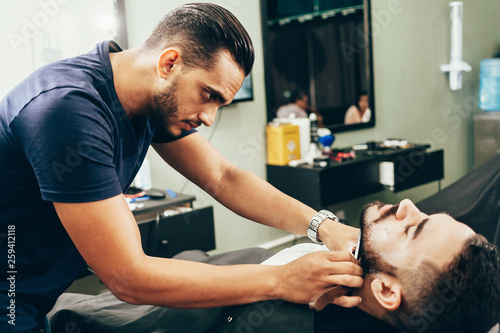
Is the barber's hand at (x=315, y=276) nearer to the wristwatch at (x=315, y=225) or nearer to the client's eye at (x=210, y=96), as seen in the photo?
the wristwatch at (x=315, y=225)

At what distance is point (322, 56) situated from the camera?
10.4 feet

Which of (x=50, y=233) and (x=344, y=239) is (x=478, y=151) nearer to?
(x=344, y=239)

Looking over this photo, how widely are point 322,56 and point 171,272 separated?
8.00 feet

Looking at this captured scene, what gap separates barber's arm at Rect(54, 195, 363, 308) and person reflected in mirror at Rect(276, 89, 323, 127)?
6.46 feet

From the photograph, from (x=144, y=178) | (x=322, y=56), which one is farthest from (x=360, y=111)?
(x=144, y=178)

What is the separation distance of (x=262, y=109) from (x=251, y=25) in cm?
49

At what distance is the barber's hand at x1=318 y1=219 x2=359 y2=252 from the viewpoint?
131 cm

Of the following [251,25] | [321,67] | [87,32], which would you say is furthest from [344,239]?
[321,67]

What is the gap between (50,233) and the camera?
110 centimetres

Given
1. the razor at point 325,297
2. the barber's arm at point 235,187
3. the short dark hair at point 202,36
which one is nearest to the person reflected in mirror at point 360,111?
the barber's arm at point 235,187

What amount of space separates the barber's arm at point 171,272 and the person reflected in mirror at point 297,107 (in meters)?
1.97

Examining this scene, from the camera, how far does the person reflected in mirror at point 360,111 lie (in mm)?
3367

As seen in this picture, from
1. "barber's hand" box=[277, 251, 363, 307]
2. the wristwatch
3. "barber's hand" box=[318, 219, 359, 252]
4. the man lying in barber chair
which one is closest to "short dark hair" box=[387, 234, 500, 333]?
the man lying in barber chair

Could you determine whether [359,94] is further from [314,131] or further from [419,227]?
[419,227]
